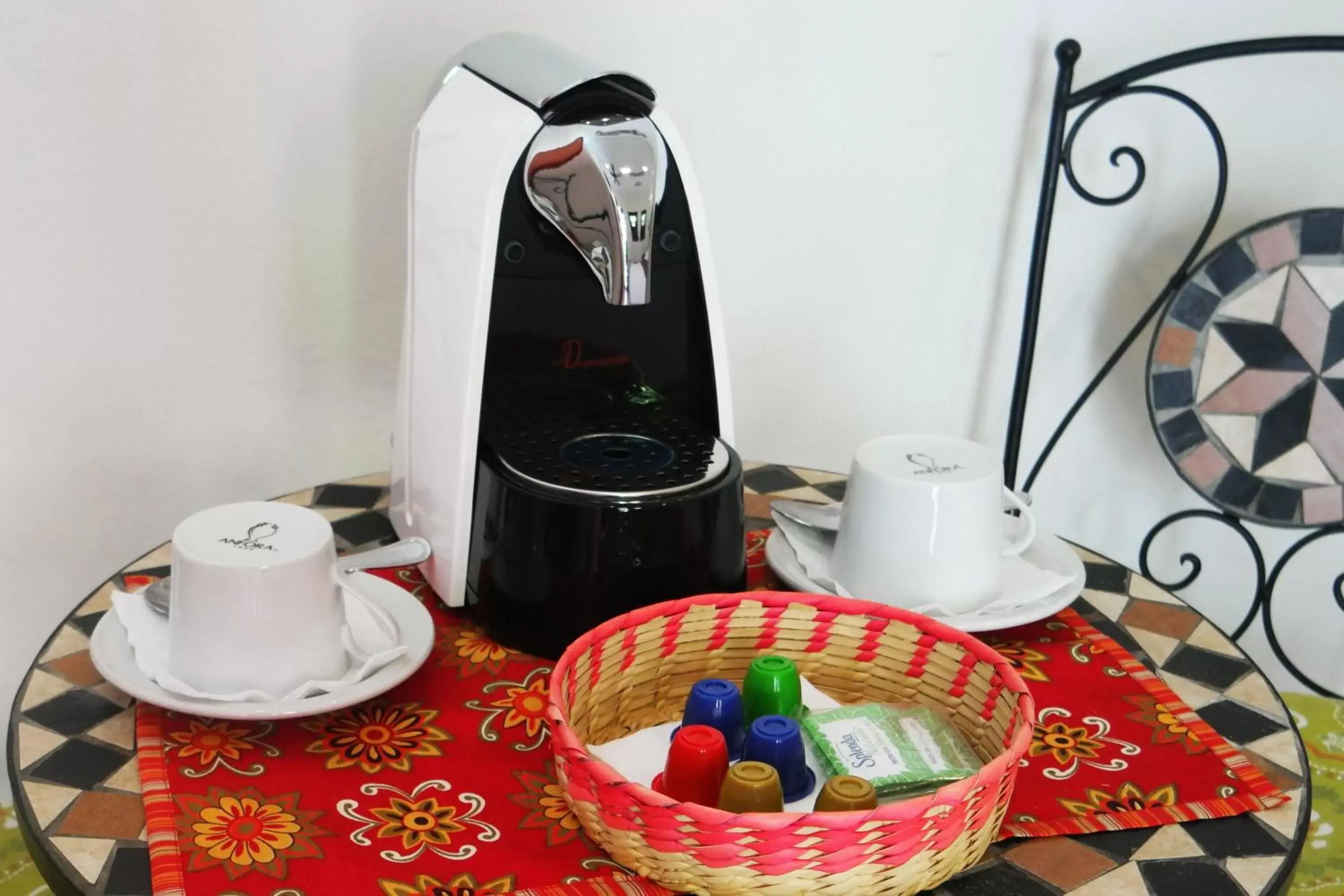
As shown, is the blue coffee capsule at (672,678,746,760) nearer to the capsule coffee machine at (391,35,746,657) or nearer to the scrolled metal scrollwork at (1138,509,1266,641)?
the capsule coffee machine at (391,35,746,657)

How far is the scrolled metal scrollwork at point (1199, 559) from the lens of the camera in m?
1.22

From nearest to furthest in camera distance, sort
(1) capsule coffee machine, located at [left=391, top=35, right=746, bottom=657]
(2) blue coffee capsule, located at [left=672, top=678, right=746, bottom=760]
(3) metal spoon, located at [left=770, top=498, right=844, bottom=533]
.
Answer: (2) blue coffee capsule, located at [left=672, top=678, right=746, bottom=760]
(1) capsule coffee machine, located at [left=391, top=35, right=746, bottom=657]
(3) metal spoon, located at [left=770, top=498, right=844, bottom=533]

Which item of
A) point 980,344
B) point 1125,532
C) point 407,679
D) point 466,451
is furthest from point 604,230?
point 1125,532

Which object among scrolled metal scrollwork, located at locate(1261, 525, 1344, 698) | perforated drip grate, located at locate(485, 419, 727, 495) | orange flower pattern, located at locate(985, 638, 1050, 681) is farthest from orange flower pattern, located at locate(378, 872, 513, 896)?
scrolled metal scrollwork, located at locate(1261, 525, 1344, 698)

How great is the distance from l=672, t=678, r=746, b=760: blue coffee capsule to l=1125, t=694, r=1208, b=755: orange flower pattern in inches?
9.0

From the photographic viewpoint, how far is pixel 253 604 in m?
0.61

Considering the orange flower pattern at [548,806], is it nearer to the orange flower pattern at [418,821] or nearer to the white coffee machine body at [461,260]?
the orange flower pattern at [418,821]

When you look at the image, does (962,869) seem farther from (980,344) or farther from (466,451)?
(980,344)

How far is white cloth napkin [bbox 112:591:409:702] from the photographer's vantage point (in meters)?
0.62

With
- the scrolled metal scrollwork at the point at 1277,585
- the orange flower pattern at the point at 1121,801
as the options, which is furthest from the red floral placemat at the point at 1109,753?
the scrolled metal scrollwork at the point at 1277,585

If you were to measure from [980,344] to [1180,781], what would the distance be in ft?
2.29

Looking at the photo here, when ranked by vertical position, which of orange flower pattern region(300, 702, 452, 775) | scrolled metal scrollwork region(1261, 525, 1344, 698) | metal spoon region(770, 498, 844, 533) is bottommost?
scrolled metal scrollwork region(1261, 525, 1344, 698)

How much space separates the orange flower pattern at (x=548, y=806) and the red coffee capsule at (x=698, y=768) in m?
0.05

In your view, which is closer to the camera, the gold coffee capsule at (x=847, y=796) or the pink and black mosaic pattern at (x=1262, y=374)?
the gold coffee capsule at (x=847, y=796)
